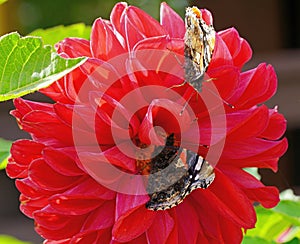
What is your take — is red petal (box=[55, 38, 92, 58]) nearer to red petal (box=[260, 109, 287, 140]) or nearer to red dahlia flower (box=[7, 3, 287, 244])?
red dahlia flower (box=[7, 3, 287, 244])

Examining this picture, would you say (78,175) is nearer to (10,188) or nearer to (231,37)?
(231,37)

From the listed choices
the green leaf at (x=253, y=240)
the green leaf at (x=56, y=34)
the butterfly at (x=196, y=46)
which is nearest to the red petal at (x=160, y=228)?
the butterfly at (x=196, y=46)

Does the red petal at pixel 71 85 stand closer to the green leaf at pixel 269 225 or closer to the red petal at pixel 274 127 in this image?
the red petal at pixel 274 127

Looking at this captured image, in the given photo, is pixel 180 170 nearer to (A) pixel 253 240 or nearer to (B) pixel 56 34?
(A) pixel 253 240

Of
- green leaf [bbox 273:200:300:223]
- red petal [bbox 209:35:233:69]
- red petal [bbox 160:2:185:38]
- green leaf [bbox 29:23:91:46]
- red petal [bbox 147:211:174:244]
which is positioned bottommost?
green leaf [bbox 273:200:300:223]

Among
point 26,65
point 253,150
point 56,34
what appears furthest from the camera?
point 56,34

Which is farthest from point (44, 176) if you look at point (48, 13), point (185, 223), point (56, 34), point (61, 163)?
point (48, 13)

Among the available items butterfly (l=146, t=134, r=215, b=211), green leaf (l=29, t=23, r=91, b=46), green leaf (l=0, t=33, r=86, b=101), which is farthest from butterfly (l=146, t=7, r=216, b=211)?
green leaf (l=29, t=23, r=91, b=46)
